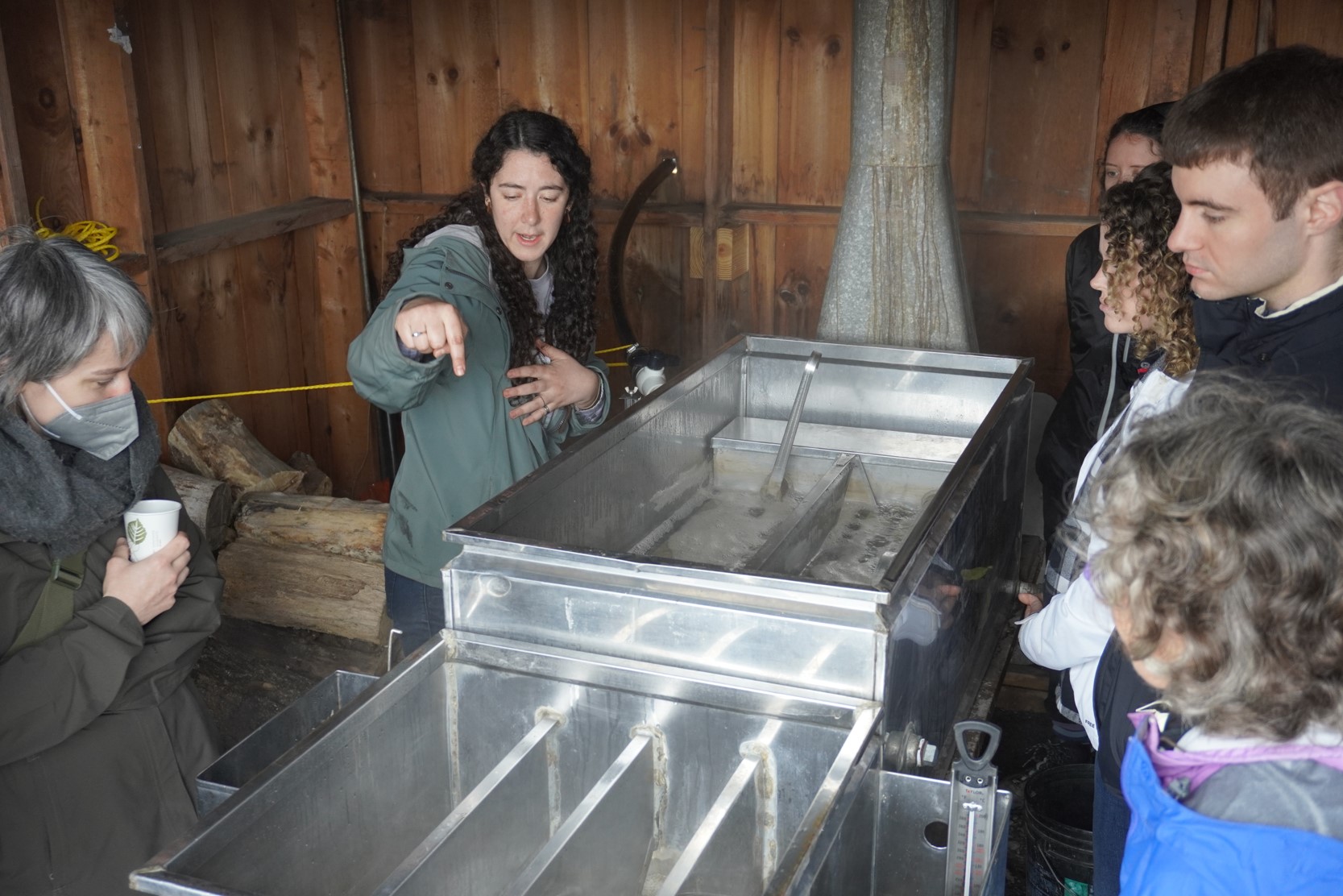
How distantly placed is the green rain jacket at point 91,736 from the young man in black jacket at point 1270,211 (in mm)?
1503

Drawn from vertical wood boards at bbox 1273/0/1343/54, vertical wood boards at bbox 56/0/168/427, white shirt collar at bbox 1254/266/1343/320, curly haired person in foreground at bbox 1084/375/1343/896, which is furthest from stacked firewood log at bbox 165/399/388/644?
vertical wood boards at bbox 1273/0/1343/54

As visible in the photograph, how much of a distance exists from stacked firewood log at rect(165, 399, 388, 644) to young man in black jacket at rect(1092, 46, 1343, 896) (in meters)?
2.51

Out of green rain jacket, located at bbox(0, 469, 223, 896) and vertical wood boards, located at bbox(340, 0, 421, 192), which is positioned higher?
vertical wood boards, located at bbox(340, 0, 421, 192)

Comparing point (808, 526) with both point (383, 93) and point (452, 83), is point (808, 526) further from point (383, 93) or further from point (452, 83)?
point (383, 93)

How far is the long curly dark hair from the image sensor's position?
101 inches

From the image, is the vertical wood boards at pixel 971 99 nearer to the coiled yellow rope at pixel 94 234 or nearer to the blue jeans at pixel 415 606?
the blue jeans at pixel 415 606

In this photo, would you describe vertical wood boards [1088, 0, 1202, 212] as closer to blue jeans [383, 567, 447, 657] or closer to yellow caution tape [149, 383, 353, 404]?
blue jeans [383, 567, 447, 657]

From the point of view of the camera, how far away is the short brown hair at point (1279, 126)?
71.8 inches

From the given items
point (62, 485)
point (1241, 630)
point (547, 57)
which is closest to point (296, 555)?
point (62, 485)

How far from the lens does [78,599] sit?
195 centimetres

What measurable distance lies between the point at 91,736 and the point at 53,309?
682mm

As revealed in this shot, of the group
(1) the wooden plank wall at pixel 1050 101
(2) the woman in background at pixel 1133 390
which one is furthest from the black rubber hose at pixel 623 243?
(2) the woman in background at pixel 1133 390

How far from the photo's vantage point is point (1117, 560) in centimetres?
119

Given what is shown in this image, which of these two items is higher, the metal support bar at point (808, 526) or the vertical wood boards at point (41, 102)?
the vertical wood boards at point (41, 102)
